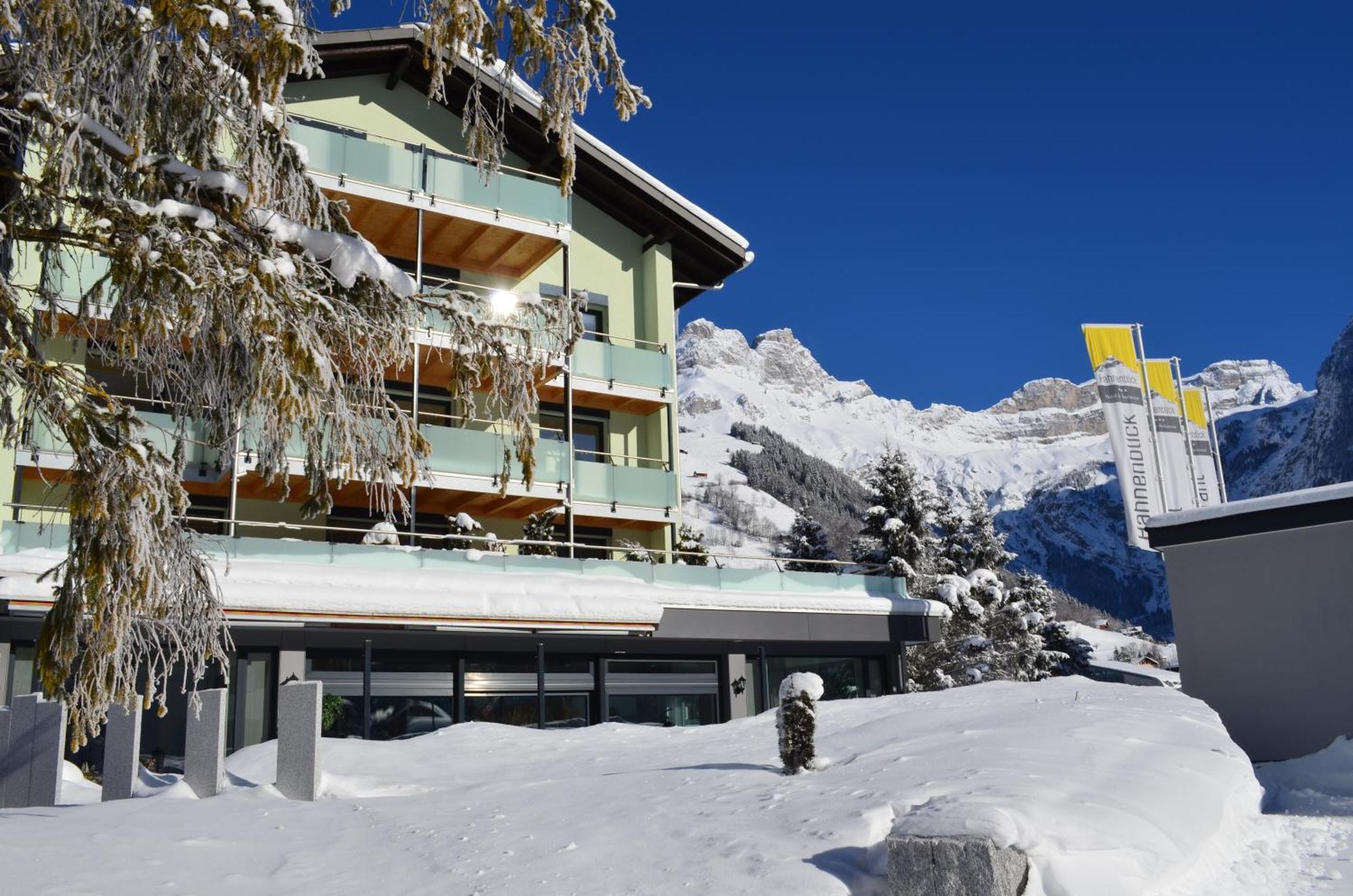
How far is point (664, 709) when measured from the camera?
20.3 metres

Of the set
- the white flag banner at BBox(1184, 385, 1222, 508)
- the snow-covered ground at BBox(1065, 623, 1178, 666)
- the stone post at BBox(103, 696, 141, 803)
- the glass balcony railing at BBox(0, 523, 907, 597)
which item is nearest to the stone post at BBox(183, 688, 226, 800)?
the stone post at BBox(103, 696, 141, 803)

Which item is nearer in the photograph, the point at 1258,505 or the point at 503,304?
the point at 503,304

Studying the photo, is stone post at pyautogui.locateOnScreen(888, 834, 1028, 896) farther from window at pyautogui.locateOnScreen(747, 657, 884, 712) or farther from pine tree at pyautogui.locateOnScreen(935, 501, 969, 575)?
pine tree at pyautogui.locateOnScreen(935, 501, 969, 575)

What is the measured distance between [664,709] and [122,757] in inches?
393

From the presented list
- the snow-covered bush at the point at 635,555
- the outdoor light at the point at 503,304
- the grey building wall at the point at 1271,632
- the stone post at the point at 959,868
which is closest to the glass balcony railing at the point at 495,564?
the snow-covered bush at the point at 635,555

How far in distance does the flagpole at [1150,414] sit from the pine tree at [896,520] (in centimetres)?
684

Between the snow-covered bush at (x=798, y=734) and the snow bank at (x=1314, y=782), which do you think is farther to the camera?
the snow bank at (x=1314, y=782)

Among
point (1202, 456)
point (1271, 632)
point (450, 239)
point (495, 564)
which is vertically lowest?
point (1271, 632)

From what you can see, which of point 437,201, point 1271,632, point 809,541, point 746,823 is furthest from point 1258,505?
point 809,541

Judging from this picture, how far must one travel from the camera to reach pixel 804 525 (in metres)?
43.0

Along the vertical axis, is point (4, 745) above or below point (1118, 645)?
above

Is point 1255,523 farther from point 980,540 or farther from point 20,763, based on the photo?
point 980,540

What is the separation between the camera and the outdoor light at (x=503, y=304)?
27.1 ft

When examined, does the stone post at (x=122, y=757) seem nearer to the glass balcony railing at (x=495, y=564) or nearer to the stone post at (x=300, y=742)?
the stone post at (x=300, y=742)
